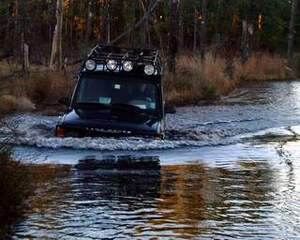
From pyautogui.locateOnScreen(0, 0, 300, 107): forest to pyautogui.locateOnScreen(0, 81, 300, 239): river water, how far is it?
4.09 meters

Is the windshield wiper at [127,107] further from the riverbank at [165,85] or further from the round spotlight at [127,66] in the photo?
the riverbank at [165,85]

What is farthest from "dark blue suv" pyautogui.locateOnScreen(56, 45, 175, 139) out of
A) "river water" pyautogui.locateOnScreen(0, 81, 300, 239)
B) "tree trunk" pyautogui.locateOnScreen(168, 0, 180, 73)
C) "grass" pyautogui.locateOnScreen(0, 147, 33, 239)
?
"tree trunk" pyautogui.locateOnScreen(168, 0, 180, 73)

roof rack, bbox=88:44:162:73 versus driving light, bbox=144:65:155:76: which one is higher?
roof rack, bbox=88:44:162:73

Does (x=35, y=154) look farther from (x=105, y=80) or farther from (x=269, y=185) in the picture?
(x=269, y=185)

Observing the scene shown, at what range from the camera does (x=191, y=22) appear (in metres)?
63.1

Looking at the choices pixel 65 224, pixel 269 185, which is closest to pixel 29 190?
pixel 65 224

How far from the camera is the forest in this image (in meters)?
28.5

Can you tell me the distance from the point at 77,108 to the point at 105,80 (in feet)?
2.55

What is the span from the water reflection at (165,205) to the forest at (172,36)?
617 centimetres

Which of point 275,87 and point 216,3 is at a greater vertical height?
point 216,3

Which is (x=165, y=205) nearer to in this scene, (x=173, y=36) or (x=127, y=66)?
(x=127, y=66)

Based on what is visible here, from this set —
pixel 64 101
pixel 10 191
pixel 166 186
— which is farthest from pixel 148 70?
pixel 10 191

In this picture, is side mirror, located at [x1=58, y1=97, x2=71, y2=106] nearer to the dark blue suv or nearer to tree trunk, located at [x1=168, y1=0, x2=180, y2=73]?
the dark blue suv

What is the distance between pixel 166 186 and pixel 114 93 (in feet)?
13.2
